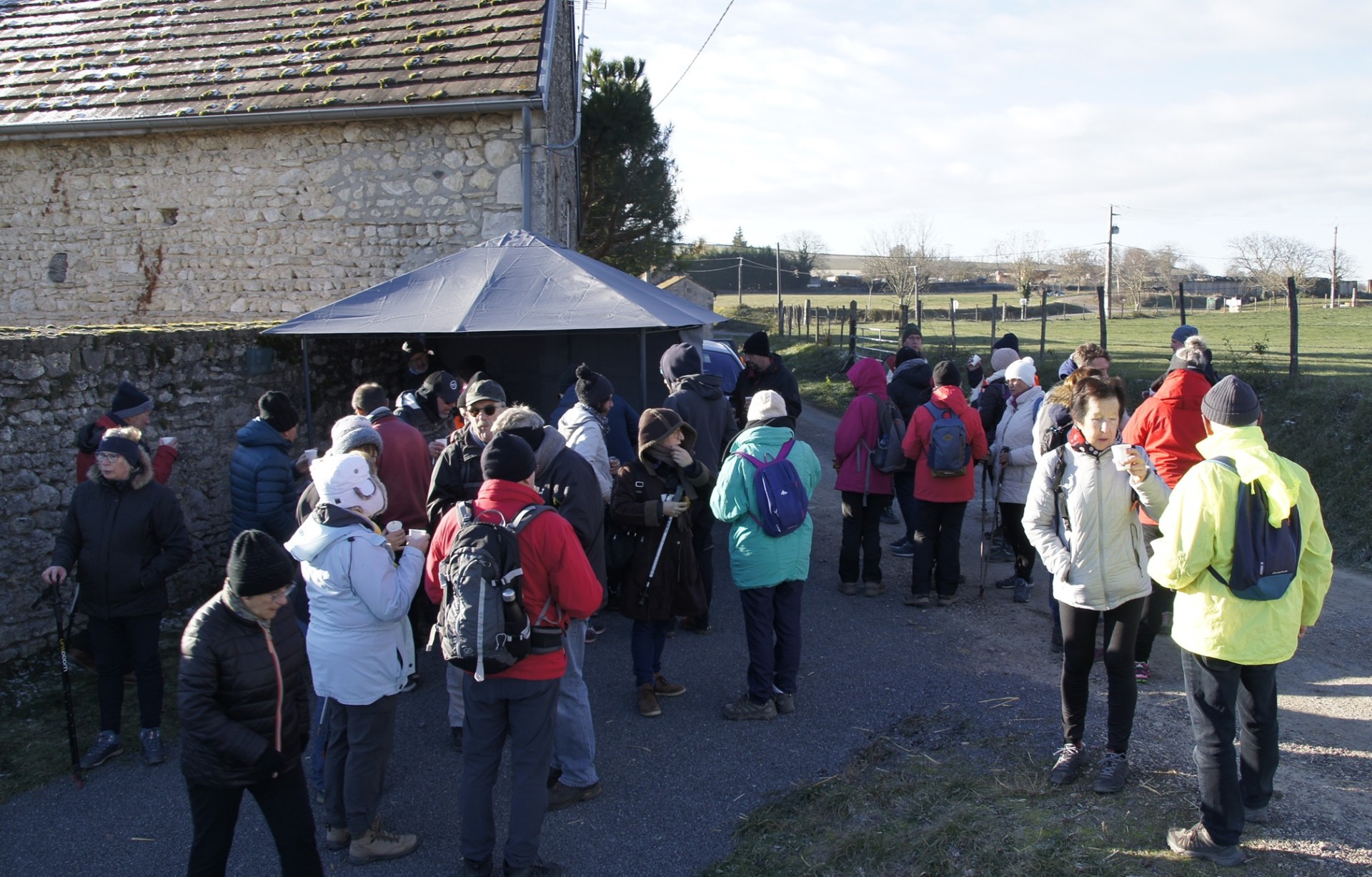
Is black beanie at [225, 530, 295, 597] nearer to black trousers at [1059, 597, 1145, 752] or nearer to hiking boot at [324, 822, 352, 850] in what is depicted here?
hiking boot at [324, 822, 352, 850]

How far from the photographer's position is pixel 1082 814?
12.0 feet

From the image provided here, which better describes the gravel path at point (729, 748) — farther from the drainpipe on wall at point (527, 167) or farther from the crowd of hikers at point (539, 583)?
the drainpipe on wall at point (527, 167)

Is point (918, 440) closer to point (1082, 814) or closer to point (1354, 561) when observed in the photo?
point (1082, 814)

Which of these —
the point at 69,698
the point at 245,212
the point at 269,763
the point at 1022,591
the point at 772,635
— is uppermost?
the point at 245,212

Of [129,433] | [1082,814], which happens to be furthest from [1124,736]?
[129,433]

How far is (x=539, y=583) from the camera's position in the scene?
3.37 metres

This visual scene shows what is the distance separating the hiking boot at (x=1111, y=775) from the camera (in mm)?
3811

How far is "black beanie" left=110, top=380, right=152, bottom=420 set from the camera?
5.51 meters

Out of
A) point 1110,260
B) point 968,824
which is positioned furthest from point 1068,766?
point 1110,260

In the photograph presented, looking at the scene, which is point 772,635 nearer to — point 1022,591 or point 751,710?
point 751,710

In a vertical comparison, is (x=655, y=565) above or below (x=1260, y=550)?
below

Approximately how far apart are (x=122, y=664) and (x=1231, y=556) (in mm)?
Answer: 5057

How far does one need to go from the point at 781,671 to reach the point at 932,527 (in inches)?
82.8

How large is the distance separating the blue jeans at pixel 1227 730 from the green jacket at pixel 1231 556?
0.28 ft
